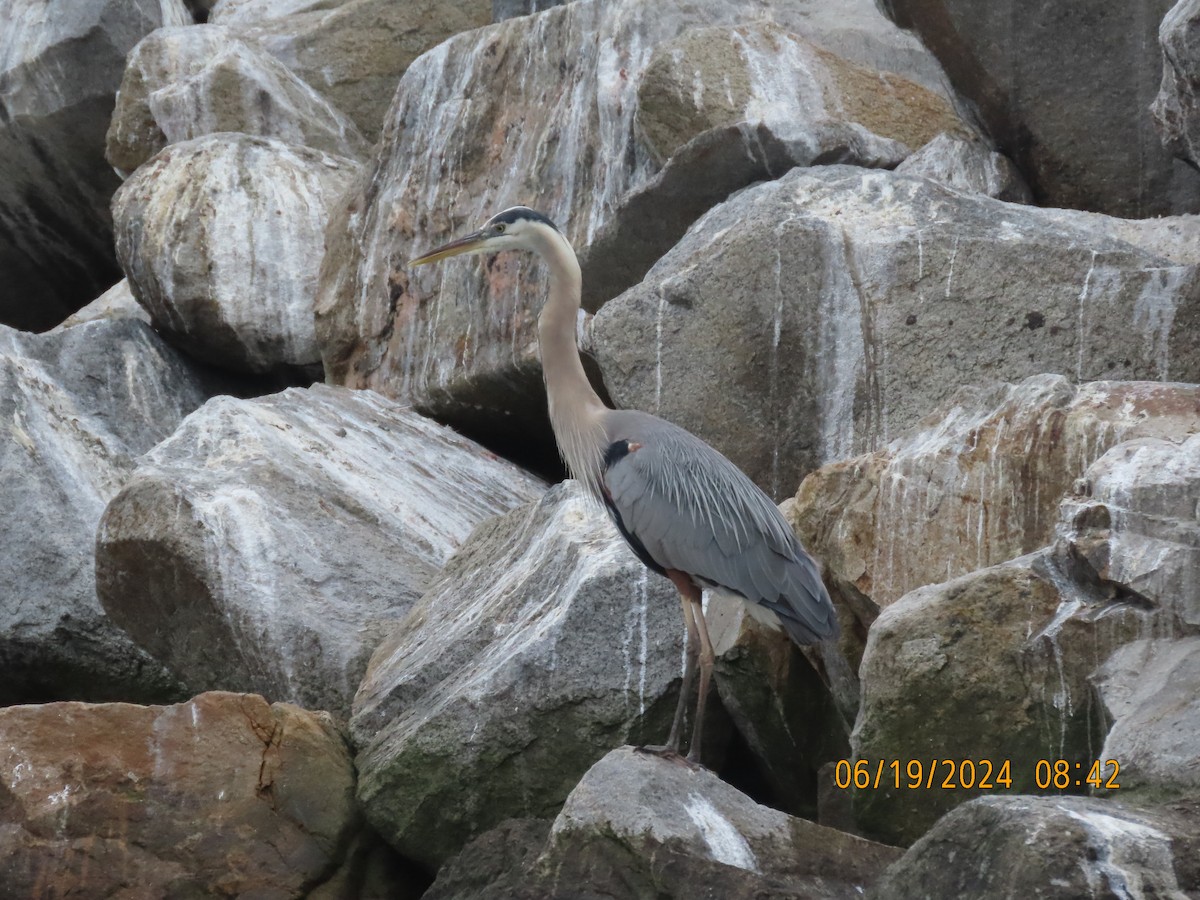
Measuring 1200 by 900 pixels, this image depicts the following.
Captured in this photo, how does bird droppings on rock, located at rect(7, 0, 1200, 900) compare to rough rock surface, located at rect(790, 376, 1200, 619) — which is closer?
bird droppings on rock, located at rect(7, 0, 1200, 900)

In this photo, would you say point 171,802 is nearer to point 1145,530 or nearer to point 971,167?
point 1145,530

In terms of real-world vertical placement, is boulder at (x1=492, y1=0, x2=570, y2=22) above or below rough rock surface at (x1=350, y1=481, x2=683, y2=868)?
above

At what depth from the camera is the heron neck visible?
6.98 metres

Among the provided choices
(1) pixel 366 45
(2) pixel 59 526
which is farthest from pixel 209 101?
(2) pixel 59 526

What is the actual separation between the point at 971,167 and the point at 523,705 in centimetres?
417

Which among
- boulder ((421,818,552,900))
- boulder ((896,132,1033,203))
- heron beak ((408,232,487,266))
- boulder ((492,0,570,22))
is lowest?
boulder ((421,818,552,900))

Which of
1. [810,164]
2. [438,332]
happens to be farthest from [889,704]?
[438,332]

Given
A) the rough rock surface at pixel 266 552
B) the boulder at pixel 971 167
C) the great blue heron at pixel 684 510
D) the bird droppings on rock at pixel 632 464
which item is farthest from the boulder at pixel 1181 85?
the rough rock surface at pixel 266 552

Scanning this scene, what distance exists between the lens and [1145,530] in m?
5.14

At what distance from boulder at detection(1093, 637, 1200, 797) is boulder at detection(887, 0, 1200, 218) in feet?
14.1

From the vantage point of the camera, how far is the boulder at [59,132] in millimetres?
14414
